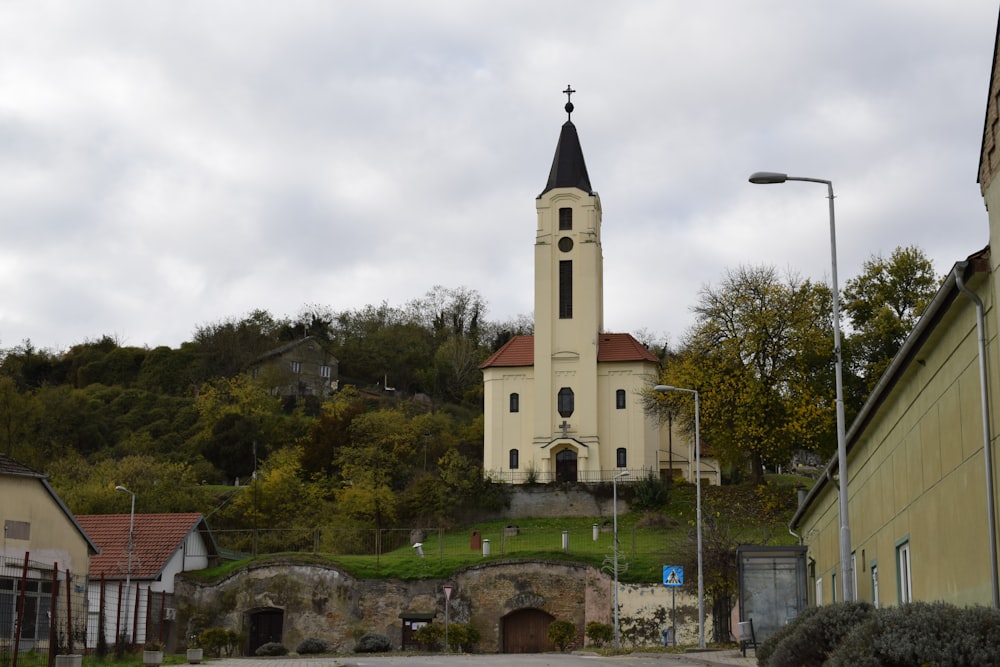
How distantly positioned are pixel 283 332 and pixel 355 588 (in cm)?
7352

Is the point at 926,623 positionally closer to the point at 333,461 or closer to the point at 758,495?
the point at 758,495

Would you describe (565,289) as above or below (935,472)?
above

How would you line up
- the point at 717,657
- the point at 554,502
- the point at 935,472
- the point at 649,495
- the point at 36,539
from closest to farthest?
the point at 935,472
the point at 717,657
the point at 36,539
the point at 649,495
the point at 554,502

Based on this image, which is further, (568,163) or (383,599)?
(568,163)

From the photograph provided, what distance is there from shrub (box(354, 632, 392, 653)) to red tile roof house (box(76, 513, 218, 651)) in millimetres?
8182

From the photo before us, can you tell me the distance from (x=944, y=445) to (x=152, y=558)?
1577 inches

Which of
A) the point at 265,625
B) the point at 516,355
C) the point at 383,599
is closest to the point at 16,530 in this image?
the point at 383,599

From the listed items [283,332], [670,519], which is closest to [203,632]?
[670,519]

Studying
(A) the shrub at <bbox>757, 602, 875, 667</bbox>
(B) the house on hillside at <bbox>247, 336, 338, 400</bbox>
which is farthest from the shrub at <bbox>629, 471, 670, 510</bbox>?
(A) the shrub at <bbox>757, 602, 875, 667</bbox>

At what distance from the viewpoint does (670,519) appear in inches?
2511

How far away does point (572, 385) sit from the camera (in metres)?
77.2

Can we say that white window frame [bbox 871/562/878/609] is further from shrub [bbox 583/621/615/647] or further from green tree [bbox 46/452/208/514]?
green tree [bbox 46/452/208/514]

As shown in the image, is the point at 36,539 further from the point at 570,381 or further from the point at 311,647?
the point at 570,381

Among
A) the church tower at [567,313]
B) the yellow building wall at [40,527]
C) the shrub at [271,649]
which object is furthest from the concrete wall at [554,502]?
the yellow building wall at [40,527]
